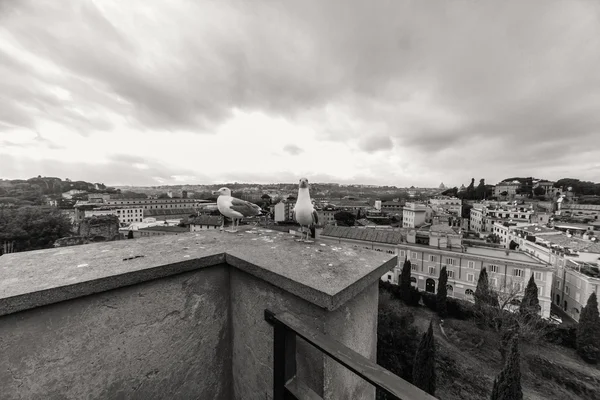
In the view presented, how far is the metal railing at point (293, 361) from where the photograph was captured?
797 millimetres

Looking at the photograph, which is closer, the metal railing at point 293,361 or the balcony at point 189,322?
the metal railing at point 293,361

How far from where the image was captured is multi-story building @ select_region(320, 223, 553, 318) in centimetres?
1969

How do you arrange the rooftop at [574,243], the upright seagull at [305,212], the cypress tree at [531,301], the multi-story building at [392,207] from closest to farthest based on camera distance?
the upright seagull at [305,212], the cypress tree at [531,301], the rooftop at [574,243], the multi-story building at [392,207]

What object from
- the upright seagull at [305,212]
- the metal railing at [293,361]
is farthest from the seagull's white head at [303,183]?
the metal railing at [293,361]

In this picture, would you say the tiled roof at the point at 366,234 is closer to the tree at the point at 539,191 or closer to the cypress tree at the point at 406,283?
the cypress tree at the point at 406,283

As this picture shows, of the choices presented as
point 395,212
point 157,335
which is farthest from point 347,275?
point 395,212

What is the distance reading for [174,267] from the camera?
1622 millimetres

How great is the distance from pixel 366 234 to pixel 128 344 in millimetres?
28250

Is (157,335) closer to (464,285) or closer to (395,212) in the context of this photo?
(464,285)

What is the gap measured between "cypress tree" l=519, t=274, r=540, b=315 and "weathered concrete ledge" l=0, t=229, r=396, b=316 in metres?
22.2

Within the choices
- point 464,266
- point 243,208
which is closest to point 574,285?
point 464,266

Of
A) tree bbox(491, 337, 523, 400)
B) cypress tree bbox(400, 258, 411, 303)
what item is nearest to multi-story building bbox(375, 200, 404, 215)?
cypress tree bbox(400, 258, 411, 303)

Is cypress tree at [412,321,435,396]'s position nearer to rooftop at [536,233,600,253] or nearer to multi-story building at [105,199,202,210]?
rooftop at [536,233,600,253]

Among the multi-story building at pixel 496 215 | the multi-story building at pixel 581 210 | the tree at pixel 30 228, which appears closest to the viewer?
the tree at pixel 30 228
